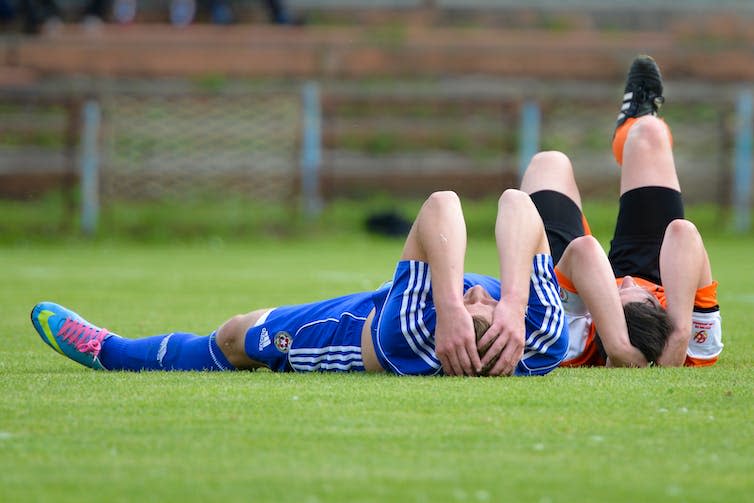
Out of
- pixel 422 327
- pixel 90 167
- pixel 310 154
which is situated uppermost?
pixel 422 327

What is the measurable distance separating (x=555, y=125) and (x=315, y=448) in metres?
19.0

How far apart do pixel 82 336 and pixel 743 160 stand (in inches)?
666

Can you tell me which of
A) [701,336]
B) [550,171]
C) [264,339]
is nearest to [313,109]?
[550,171]

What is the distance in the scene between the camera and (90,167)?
19344mm

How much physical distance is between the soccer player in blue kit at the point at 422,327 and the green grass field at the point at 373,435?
131mm

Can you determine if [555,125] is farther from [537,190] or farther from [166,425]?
[166,425]

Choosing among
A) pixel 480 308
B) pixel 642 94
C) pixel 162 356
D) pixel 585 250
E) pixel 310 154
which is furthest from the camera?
pixel 310 154

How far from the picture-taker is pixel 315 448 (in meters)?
3.69

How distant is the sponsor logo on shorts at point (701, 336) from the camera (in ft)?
19.2

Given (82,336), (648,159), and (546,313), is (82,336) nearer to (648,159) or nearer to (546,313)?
(546,313)

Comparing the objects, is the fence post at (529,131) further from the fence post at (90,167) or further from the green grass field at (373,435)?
the green grass field at (373,435)

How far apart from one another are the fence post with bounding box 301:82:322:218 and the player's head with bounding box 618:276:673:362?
1439cm

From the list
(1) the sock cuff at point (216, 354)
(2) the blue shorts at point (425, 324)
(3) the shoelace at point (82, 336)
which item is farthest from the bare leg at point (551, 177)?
(3) the shoelace at point (82, 336)

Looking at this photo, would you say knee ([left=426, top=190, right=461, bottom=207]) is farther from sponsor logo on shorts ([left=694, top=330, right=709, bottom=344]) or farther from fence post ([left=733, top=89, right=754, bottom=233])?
fence post ([left=733, top=89, right=754, bottom=233])
